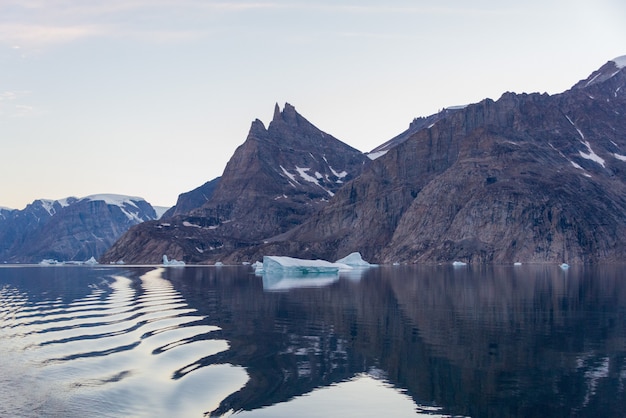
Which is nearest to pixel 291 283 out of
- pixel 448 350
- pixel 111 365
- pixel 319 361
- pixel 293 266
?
pixel 293 266

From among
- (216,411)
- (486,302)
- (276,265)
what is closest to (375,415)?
(216,411)

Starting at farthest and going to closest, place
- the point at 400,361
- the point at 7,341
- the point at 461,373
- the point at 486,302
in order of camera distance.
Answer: the point at 486,302 < the point at 7,341 < the point at 400,361 < the point at 461,373

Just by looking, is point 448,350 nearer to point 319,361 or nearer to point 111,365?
point 319,361

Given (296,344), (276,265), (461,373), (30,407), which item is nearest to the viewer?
(30,407)

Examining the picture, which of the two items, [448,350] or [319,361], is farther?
[448,350]

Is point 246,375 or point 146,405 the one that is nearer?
point 146,405

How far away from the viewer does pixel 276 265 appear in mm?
158250

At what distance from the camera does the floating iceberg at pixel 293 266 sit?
156m

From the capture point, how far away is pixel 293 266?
155125 mm

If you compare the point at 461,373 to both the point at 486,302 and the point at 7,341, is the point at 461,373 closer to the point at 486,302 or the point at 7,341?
the point at 7,341

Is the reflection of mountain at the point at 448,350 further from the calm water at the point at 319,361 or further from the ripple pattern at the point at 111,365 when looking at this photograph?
the ripple pattern at the point at 111,365

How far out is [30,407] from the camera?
1112 inches

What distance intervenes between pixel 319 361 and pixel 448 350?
8168mm

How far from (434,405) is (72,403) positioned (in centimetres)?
1568
